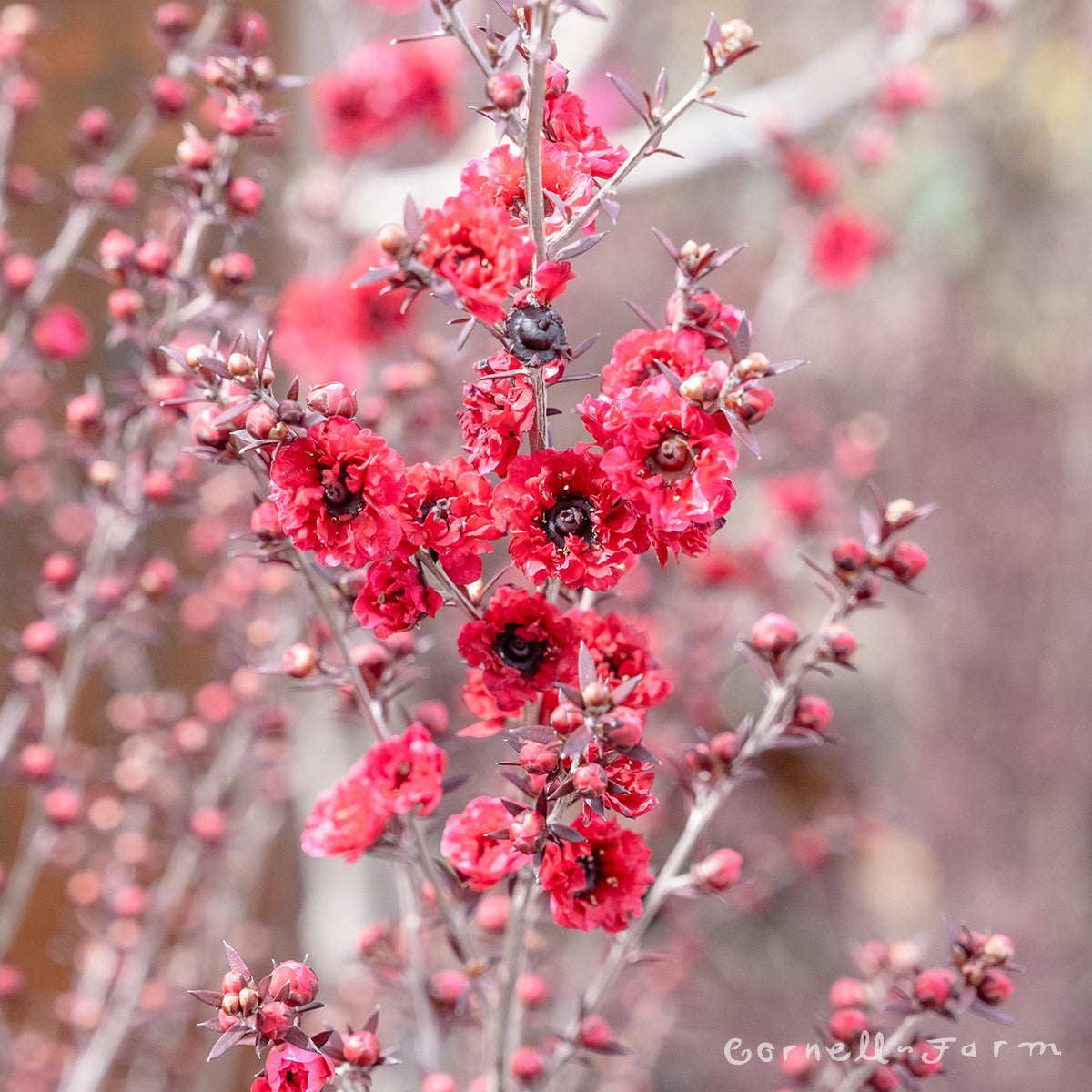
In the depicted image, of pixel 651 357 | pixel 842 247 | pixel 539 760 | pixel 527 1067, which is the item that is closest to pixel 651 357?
pixel 651 357

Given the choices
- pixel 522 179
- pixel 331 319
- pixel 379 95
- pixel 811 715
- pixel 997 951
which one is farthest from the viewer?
pixel 379 95

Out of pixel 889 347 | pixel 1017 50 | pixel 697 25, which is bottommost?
pixel 889 347

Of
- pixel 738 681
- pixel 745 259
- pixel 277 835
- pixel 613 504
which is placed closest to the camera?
pixel 613 504

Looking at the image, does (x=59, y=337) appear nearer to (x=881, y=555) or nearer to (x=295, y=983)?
(x=295, y=983)

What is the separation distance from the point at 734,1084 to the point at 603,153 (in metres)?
3.36

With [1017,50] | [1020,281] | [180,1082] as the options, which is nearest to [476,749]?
[180,1082]

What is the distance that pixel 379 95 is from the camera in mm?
2221

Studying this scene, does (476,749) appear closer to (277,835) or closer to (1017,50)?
(277,835)

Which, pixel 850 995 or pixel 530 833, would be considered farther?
pixel 850 995

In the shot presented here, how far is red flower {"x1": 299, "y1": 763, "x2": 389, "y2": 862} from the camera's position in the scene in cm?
81

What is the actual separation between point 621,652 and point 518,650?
10 cm

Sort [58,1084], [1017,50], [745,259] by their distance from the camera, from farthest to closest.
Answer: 1. [745,259]
2. [1017,50]
3. [58,1084]

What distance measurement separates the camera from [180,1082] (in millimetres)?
2102

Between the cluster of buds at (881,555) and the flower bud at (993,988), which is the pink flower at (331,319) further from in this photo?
the flower bud at (993,988)
